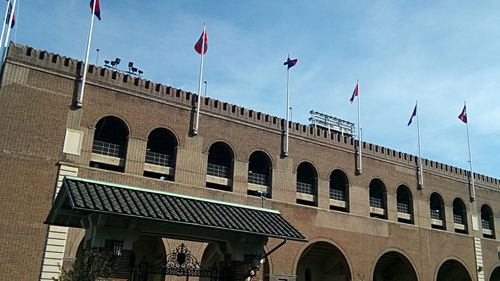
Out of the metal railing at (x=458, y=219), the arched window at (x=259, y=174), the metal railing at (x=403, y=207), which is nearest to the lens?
the arched window at (x=259, y=174)

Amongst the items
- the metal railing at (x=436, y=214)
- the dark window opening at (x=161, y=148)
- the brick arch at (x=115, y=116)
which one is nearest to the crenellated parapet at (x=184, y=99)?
the brick arch at (x=115, y=116)

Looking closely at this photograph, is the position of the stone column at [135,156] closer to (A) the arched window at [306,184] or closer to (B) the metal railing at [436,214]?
(A) the arched window at [306,184]

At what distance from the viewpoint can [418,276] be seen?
128ft

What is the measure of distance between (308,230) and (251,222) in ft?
57.1

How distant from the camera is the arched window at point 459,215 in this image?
4372cm

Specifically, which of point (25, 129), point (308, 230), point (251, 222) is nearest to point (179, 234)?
point (251, 222)

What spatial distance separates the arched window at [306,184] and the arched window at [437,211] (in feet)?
41.2

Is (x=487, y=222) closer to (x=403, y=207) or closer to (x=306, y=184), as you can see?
(x=403, y=207)

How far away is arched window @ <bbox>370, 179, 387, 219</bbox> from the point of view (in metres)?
38.6

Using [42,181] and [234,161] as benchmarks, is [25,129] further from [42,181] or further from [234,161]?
[234,161]

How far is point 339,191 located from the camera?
37.3 m

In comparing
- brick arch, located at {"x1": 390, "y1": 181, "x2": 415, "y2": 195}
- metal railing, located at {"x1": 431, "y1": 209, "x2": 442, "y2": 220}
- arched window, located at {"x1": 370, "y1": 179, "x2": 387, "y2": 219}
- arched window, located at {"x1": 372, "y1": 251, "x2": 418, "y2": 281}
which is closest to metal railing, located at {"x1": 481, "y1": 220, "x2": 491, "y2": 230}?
metal railing, located at {"x1": 431, "y1": 209, "x2": 442, "y2": 220}

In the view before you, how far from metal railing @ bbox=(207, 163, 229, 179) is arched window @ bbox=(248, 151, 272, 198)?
1.75 m

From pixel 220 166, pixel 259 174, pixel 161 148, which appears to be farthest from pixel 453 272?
pixel 161 148
